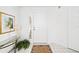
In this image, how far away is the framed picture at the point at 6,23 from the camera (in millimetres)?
1445

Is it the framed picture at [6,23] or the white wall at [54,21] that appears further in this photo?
the white wall at [54,21]

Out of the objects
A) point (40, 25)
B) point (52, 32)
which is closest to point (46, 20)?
point (40, 25)

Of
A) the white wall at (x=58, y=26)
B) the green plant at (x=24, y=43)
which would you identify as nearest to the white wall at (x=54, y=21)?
the white wall at (x=58, y=26)

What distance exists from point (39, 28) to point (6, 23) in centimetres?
66

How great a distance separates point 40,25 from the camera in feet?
6.03

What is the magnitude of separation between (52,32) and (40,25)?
297 millimetres

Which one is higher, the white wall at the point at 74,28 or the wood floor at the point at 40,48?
the white wall at the point at 74,28

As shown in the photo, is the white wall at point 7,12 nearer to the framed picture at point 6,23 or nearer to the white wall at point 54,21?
the framed picture at point 6,23

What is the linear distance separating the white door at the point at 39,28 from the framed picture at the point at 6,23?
0.44m

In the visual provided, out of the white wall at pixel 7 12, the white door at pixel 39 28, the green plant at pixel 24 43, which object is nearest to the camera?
the white wall at pixel 7 12

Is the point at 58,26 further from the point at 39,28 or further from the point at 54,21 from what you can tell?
the point at 39,28

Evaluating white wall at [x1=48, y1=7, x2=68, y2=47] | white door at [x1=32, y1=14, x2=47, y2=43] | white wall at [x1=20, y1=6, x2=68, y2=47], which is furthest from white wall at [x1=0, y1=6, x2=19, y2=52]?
white wall at [x1=48, y1=7, x2=68, y2=47]

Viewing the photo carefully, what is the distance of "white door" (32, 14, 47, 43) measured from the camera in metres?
1.80
